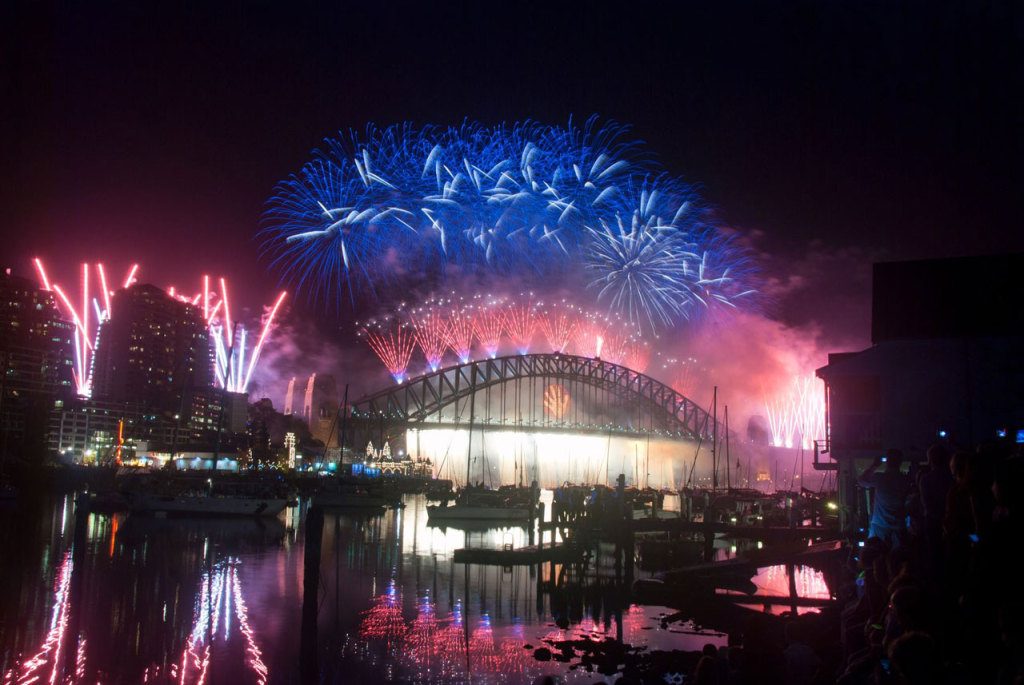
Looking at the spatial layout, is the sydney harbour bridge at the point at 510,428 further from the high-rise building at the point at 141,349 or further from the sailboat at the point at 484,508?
the high-rise building at the point at 141,349

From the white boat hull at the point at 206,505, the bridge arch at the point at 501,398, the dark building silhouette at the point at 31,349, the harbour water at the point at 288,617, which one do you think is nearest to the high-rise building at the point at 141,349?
the dark building silhouette at the point at 31,349

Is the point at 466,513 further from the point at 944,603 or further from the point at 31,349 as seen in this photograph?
the point at 31,349

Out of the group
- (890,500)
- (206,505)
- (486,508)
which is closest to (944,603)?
(890,500)

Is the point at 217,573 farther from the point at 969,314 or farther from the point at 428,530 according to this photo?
the point at 969,314

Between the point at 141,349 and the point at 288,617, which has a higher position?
the point at 141,349

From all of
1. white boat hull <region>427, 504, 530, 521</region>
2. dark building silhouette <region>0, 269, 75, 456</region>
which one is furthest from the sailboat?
dark building silhouette <region>0, 269, 75, 456</region>

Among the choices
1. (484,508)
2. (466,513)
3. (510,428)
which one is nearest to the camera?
(466,513)
